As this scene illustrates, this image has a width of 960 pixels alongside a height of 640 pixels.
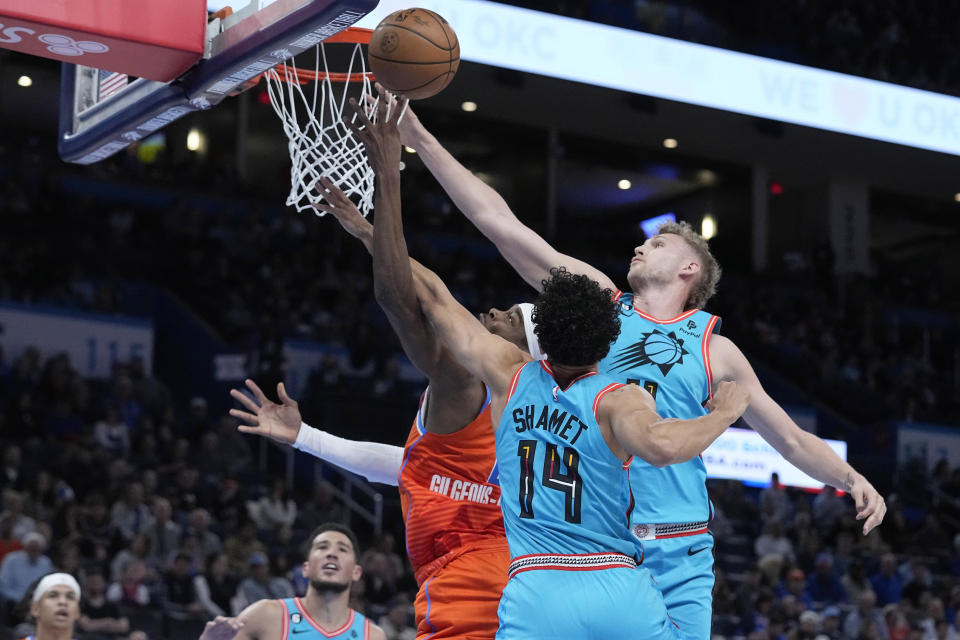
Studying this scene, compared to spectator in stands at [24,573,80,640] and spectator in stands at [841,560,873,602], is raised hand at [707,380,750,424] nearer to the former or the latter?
spectator in stands at [24,573,80,640]

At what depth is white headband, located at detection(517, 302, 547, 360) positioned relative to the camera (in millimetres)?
4063

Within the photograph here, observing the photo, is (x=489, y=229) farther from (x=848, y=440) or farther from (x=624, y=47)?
(x=848, y=440)

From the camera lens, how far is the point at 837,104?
20.0 meters

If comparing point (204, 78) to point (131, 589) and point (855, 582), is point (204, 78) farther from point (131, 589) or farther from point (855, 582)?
point (855, 582)

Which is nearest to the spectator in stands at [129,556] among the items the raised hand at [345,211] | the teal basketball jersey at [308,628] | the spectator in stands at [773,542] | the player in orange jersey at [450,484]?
the teal basketball jersey at [308,628]

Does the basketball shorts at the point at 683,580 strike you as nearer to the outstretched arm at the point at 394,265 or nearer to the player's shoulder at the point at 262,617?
the outstretched arm at the point at 394,265

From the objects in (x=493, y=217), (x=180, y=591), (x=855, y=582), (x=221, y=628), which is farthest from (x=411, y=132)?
(x=855, y=582)

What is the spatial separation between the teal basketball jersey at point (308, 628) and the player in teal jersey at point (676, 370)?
2666 mm

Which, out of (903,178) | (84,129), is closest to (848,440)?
(903,178)

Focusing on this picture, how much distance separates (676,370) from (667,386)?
6 cm

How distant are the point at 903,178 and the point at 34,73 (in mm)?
17253

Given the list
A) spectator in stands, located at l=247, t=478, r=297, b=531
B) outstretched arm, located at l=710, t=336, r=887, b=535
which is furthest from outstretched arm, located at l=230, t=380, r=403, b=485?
spectator in stands, located at l=247, t=478, r=297, b=531

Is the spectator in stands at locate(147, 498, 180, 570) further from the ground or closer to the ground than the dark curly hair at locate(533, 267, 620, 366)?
closer to the ground

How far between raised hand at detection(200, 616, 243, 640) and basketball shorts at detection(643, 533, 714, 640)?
2.19 metres
